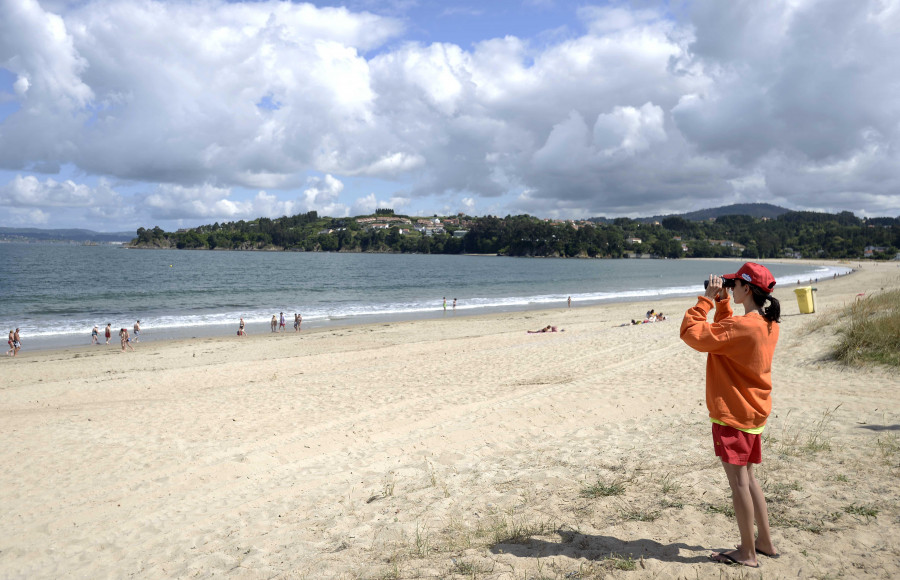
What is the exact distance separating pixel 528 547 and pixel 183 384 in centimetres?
1033

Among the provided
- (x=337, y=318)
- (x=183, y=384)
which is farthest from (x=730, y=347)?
(x=337, y=318)

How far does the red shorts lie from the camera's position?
3.04 metres

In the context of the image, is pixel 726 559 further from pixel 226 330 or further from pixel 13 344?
pixel 226 330

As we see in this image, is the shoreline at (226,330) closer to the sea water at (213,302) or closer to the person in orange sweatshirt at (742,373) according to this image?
the sea water at (213,302)

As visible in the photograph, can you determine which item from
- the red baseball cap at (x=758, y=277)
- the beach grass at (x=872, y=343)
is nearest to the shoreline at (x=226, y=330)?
the beach grass at (x=872, y=343)

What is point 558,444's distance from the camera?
638 centimetres

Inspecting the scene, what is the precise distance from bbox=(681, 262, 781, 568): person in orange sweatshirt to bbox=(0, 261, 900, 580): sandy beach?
0.64 meters

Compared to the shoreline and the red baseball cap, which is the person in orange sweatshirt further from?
the shoreline

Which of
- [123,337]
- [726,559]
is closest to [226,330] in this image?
[123,337]

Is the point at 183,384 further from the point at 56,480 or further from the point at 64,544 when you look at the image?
the point at 64,544

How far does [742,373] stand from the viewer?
3.06m

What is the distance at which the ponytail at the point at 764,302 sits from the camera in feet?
9.75

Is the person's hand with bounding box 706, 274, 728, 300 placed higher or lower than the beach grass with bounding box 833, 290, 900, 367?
higher

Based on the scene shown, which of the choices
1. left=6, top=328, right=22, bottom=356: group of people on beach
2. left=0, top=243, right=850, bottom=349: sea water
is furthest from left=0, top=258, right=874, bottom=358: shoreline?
left=6, top=328, right=22, bottom=356: group of people on beach
